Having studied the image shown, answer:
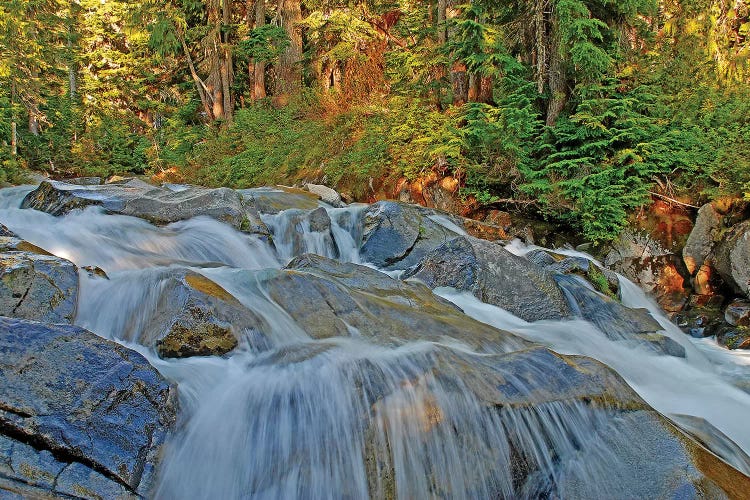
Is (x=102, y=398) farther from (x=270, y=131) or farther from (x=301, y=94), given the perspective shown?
(x=301, y=94)

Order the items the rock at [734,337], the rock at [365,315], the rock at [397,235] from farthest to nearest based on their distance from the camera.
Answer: the rock at [397,235]
the rock at [734,337]
the rock at [365,315]

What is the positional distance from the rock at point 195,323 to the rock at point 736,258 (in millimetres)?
7736

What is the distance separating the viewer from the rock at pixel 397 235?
27.5 ft

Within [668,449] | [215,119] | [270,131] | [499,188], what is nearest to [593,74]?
[499,188]

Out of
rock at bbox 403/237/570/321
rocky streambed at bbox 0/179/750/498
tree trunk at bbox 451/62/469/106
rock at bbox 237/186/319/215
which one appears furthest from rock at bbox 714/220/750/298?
rock at bbox 237/186/319/215

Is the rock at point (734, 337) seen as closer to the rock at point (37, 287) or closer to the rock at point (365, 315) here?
the rock at point (365, 315)

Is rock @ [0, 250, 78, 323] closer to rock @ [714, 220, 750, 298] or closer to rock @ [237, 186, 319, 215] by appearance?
rock @ [237, 186, 319, 215]

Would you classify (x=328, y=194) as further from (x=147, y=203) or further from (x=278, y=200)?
(x=147, y=203)

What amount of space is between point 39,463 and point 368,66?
51.7 ft

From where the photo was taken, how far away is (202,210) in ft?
26.8

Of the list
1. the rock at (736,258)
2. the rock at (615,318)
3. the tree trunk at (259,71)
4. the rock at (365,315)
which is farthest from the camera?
the tree trunk at (259,71)

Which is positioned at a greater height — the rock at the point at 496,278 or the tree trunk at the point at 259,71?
the tree trunk at the point at 259,71

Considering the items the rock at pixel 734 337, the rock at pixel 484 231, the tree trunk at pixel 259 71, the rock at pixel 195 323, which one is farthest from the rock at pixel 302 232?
the tree trunk at pixel 259 71

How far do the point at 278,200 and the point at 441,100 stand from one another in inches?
192
